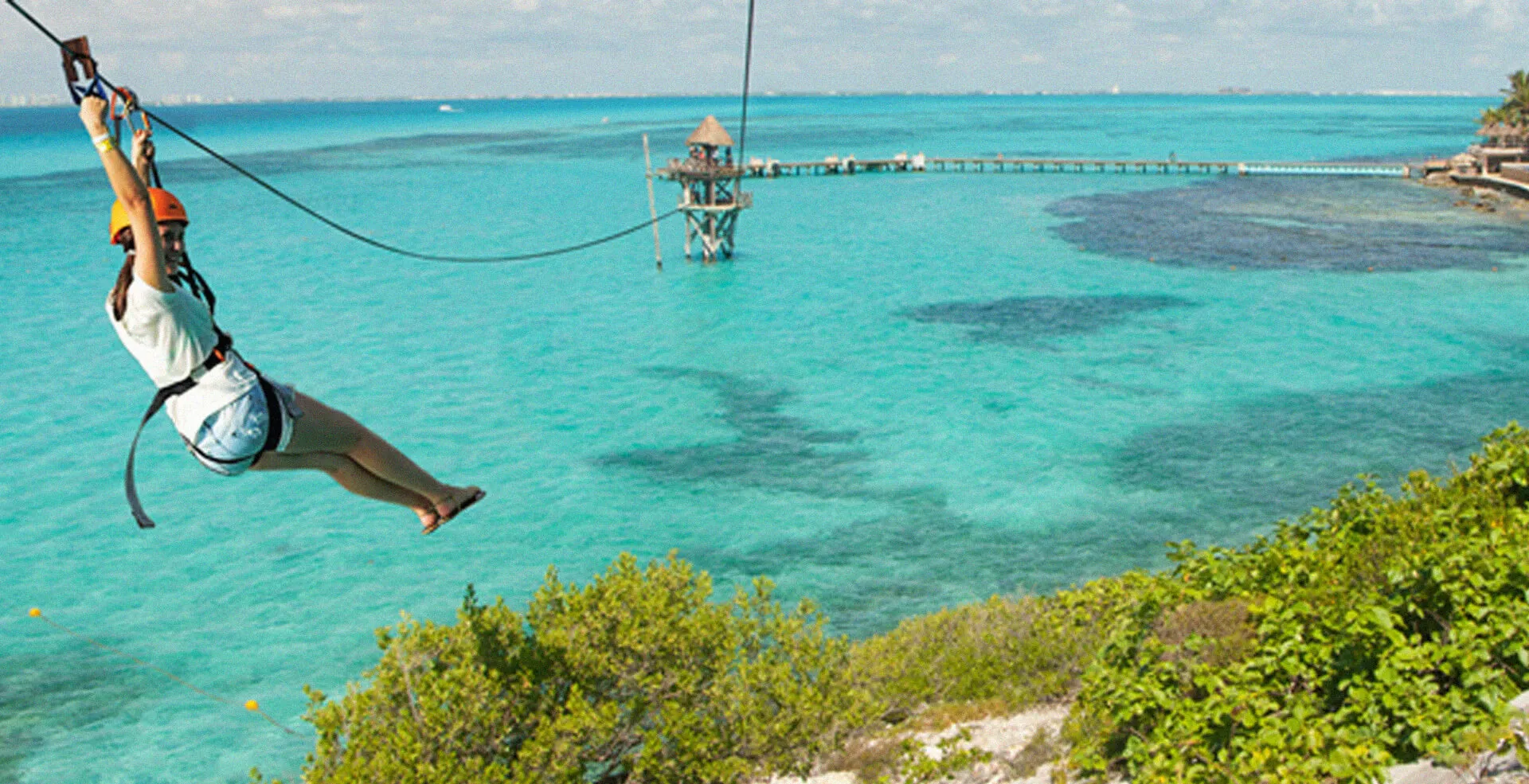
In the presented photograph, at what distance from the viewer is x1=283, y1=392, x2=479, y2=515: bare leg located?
→ 6109 mm

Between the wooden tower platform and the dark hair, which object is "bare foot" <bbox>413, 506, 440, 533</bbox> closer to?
the dark hair

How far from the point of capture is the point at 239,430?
5758 millimetres

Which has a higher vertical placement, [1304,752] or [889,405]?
[1304,752]

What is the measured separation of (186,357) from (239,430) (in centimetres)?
45

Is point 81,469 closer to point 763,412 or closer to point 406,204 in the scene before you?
point 763,412

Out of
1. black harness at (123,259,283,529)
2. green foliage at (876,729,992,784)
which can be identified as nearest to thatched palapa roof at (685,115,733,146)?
green foliage at (876,729,992,784)

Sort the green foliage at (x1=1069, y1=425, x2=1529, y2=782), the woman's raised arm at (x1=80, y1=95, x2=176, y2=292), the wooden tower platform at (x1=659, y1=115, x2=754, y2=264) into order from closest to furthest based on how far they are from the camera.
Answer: the woman's raised arm at (x1=80, y1=95, x2=176, y2=292), the green foliage at (x1=1069, y1=425, x2=1529, y2=782), the wooden tower platform at (x1=659, y1=115, x2=754, y2=264)

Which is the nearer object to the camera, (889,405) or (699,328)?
(889,405)

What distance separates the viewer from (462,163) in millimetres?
115312

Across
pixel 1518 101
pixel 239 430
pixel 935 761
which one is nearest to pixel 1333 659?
pixel 935 761

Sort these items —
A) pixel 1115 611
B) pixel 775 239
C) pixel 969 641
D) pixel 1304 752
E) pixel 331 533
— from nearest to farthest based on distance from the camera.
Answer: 1. pixel 1304 752
2. pixel 1115 611
3. pixel 969 641
4. pixel 331 533
5. pixel 775 239

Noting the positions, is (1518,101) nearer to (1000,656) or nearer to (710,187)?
(710,187)

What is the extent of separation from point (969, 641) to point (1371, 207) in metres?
66.0

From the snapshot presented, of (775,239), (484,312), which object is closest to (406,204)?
(775,239)
